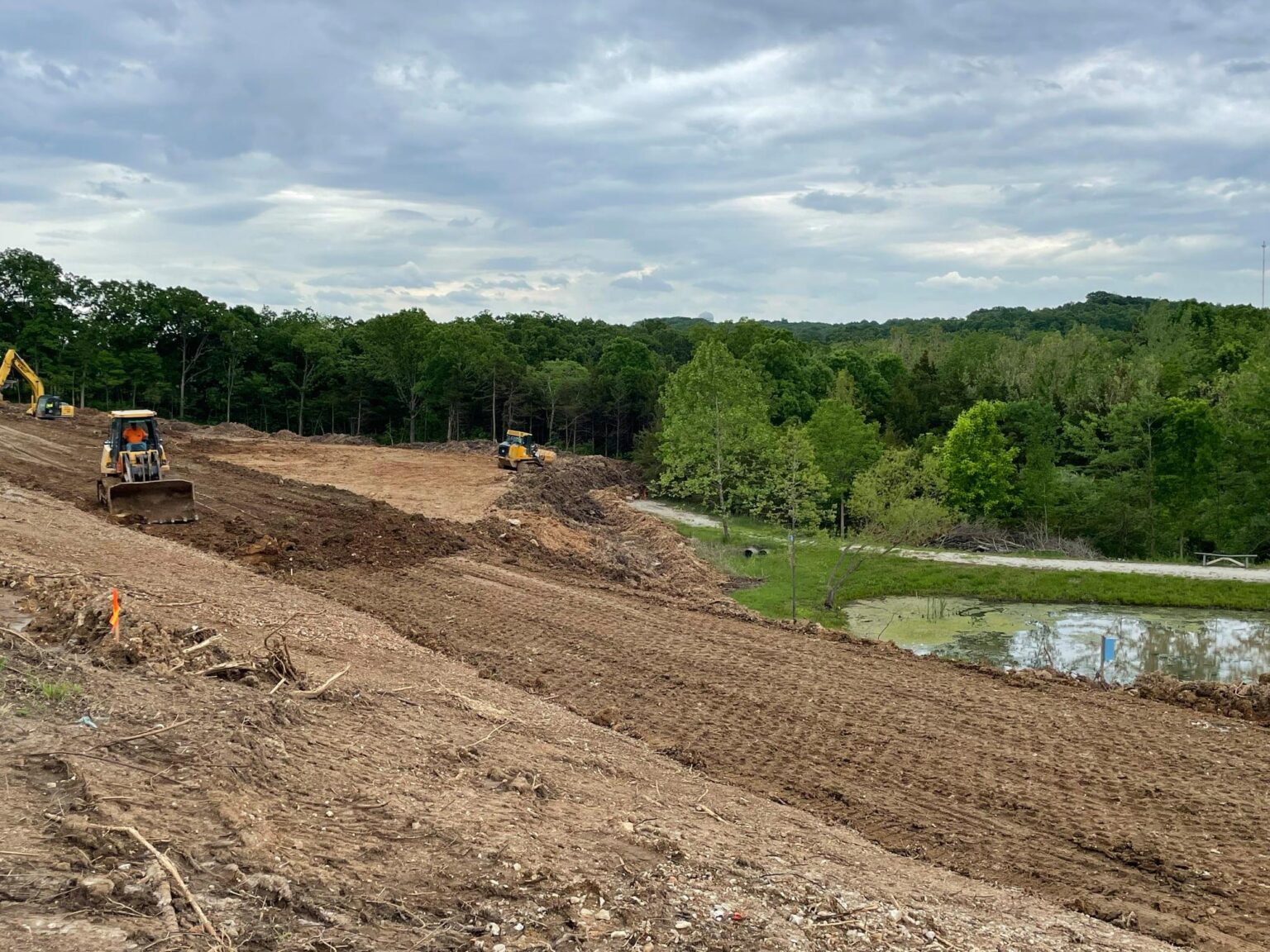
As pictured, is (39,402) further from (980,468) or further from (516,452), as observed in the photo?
(980,468)

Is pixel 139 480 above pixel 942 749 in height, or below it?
above

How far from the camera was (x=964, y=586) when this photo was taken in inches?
1227

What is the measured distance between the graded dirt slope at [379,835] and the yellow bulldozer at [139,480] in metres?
11.9

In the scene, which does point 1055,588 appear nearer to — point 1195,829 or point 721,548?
point 721,548

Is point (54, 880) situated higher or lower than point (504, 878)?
higher

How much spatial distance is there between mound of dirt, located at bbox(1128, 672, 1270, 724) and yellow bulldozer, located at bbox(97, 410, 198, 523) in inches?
790

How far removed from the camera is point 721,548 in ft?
120

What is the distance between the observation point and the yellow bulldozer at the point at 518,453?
43.4 metres

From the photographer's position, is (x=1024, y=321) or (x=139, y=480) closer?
(x=139, y=480)

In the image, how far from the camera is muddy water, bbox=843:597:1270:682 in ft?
74.5

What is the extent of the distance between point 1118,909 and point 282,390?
7726 centimetres

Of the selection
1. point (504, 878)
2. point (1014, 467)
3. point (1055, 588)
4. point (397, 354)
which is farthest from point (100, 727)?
point (397, 354)

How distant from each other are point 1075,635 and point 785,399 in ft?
129

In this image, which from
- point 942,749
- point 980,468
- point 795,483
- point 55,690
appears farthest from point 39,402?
point 942,749
